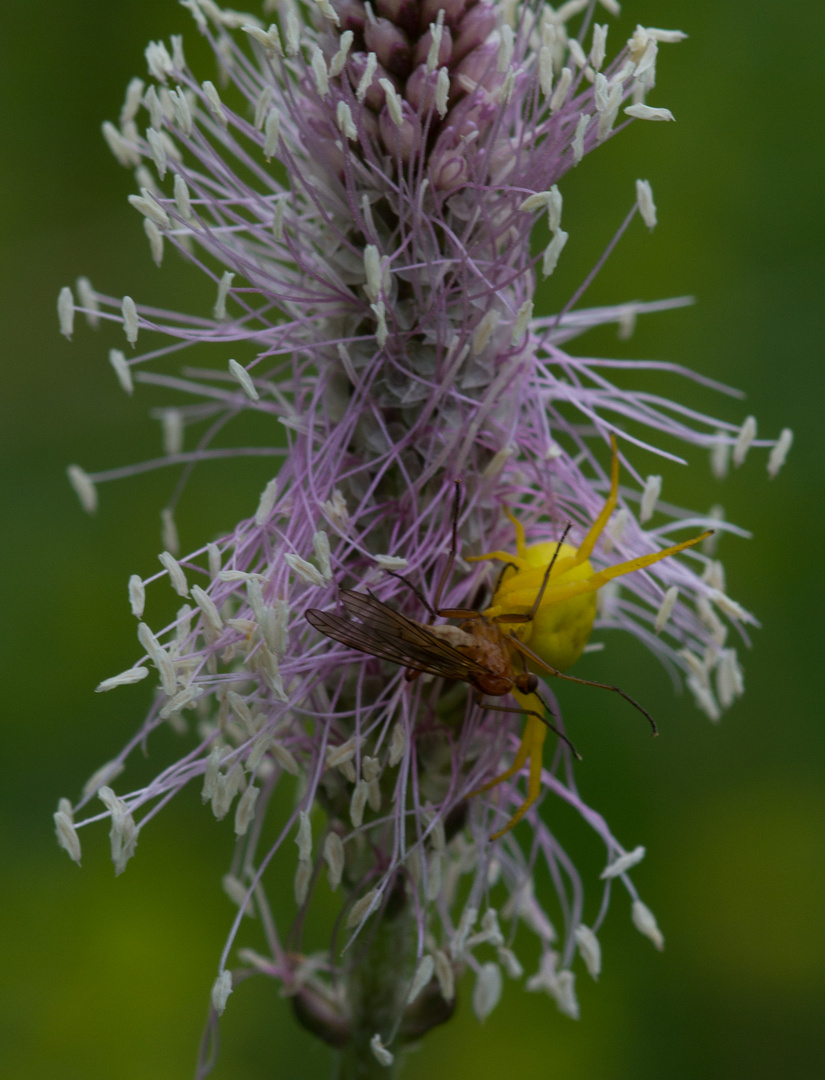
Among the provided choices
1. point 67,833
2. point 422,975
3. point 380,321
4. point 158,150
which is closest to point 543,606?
point 380,321

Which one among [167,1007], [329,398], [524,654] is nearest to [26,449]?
[167,1007]

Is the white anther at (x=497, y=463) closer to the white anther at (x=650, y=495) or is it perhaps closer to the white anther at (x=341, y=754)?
the white anther at (x=650, y=495)

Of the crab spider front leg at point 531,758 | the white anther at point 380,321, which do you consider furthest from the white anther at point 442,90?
the crab spider front leg at point 531,758

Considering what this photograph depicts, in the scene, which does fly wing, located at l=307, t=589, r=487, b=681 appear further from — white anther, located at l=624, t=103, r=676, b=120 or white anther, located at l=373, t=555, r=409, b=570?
white anther, located at l=624, t=103, r=676, b=120

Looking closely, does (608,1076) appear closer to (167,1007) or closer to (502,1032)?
(502,1032)

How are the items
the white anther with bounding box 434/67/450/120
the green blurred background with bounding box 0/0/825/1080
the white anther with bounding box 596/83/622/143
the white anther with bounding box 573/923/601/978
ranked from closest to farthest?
the white anther with bounding box 434/67/450/120 < the white anther with bounding box 596/83/622/143 < the white anther with bounding box 573/923/601/978 < the green blurred background with bounding box 0/0/825/1080

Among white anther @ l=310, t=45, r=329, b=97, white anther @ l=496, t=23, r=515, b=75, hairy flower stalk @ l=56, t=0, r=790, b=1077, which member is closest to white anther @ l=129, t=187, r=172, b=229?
hairy flower stalk @ l=56, t=0, r=790, b=1077
